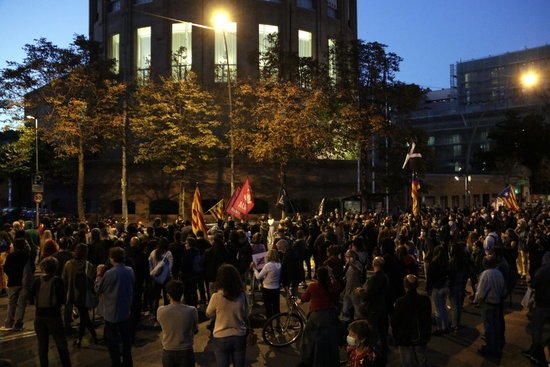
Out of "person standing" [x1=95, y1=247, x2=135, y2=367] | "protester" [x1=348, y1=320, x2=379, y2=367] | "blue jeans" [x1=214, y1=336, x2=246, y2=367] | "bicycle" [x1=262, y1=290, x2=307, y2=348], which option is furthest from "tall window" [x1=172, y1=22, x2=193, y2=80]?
"protester" [x1=348, y1=320, x2=379, y2=367]

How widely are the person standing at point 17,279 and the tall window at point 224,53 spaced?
111 ft

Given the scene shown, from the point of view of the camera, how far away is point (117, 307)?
821 cm

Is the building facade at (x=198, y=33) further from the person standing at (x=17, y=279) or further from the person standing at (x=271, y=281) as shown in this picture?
the person standing at (x=271, y=281)

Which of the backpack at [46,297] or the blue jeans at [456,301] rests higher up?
the backpack at [46,297]

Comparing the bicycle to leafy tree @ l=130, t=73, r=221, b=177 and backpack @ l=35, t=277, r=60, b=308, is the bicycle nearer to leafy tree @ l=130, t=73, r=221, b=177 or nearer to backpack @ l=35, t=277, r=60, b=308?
backpack @ l=35, t=277, r=60, b=308

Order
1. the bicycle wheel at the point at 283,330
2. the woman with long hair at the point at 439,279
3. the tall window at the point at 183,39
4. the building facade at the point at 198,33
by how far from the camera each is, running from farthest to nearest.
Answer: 1. the building facade at the point at 198,33
2. the tall window at the point at 183,39
3. the woman with long hair at the point at 439,279
4. the bicycle wheel at the point at 283,330

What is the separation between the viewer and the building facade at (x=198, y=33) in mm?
45031

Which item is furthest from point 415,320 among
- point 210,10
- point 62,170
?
point 210,10

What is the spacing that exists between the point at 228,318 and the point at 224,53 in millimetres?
40702

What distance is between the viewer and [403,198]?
5181 cm

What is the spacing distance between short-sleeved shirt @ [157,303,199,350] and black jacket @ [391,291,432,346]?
2.81m

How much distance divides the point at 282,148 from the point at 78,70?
12.8 metres

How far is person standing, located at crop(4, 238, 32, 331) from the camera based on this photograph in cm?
1091

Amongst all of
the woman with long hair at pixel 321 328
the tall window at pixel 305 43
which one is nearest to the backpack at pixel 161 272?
the woman with long hair at pixel 321 328
